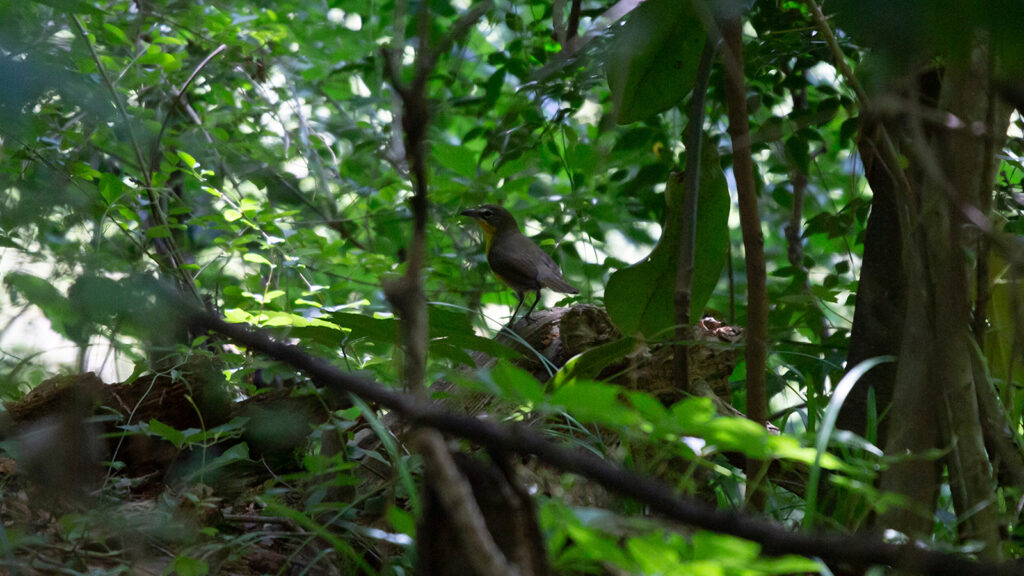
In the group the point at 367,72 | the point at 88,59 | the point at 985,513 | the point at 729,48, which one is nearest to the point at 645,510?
the point at 985,513

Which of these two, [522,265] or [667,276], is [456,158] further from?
[667,276]

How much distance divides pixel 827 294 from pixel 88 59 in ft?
7.58

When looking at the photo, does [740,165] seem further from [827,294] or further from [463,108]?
[463,108]

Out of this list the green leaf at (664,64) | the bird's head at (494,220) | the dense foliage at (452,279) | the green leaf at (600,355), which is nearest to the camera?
the dense foliage at (452,279)

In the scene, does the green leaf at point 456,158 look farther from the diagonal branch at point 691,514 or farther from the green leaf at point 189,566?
the diagonal branch at point 691,514

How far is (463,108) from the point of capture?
460 cm

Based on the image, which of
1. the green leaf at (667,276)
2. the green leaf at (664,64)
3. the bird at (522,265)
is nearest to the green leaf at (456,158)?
the bird at (522,265)

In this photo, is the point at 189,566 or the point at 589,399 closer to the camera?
the point at 589,399

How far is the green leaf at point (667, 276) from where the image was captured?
7.09 feet

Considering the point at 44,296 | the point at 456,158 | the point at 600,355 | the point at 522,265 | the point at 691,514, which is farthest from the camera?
the point at 522,265

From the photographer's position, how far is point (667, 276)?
7.12 feet

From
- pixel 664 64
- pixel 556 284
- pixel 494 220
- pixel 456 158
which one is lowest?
pixel 556 284

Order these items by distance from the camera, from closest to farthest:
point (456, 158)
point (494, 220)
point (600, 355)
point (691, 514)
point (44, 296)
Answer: point (691, 514) < point (44, 296) < point (600, 355) < point (456, 158) < point (494, 220)

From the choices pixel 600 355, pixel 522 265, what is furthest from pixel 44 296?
pixel 522 265
